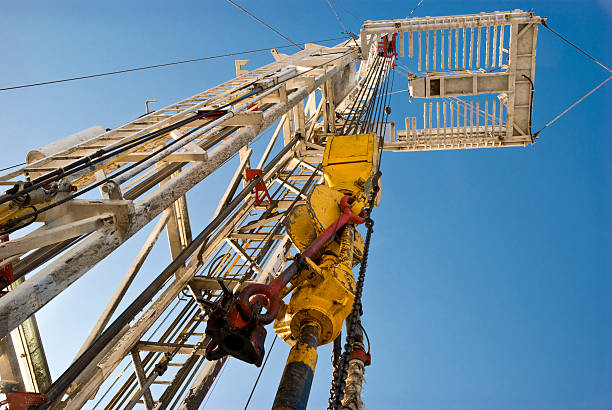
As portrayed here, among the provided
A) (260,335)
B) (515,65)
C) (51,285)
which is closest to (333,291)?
(260,335)

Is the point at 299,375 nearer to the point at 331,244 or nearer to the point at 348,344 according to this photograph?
the point at 348,344

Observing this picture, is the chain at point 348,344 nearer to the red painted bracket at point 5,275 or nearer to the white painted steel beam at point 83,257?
the white painted steel beam at point 83,257

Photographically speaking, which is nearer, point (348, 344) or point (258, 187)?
point (348, 344)

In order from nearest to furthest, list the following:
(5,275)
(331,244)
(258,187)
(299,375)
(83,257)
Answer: (299,375)
(83,257)
(5,275)
(331,244)
(258,187)

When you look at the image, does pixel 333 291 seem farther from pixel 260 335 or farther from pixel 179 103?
pixel 179 103

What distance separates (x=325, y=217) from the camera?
14.4 ft

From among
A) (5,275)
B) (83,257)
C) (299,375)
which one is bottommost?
(299,375)

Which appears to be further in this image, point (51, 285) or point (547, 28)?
point (547, 28)

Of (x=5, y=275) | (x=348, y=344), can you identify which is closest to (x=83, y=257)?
(x=5, y=275)

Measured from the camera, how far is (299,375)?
2.78 meters

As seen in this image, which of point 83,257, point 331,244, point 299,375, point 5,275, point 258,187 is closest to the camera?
point 299,375

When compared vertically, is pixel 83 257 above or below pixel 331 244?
above

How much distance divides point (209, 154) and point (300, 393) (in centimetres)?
303

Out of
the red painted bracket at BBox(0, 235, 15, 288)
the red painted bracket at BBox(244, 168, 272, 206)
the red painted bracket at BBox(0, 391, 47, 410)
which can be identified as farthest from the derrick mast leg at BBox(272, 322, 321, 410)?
the red painted bracket at BBox(244, 168, 272, 206)
